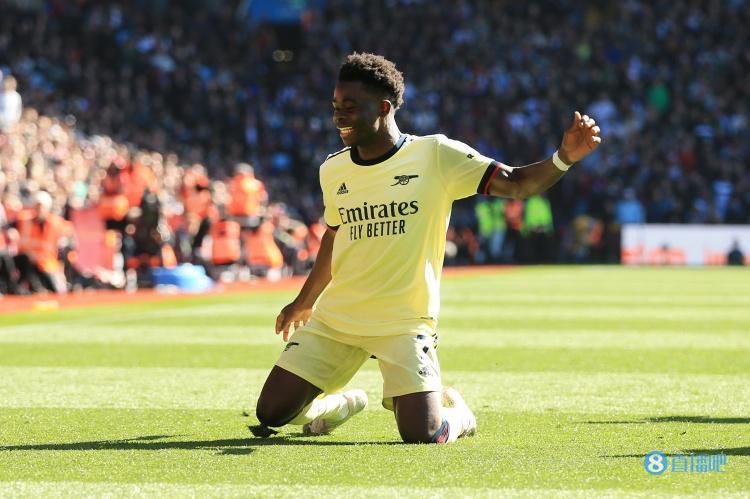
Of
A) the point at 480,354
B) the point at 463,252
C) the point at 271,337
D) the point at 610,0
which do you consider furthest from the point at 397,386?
the point at 610,0

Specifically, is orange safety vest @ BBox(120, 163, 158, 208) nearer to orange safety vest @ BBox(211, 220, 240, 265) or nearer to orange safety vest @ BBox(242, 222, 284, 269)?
orange safety vest @ BBox(211, 220, 240, 265)

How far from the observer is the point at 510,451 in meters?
6.27

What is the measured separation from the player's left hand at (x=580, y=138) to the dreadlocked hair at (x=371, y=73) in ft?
3.15

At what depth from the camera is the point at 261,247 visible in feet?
83.3

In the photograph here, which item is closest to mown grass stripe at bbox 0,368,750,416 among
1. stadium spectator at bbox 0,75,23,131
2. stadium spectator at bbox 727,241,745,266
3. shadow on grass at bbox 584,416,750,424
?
shadow on grass at bbox 584,416,750,424

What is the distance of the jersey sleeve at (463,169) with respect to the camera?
22.1 feet

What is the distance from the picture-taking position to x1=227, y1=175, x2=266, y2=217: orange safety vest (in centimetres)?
2394

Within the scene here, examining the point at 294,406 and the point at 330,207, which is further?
the point at 330,207

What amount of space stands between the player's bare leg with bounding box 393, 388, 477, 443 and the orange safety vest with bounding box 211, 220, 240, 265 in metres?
17.1

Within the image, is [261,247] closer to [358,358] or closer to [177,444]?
[358,358]

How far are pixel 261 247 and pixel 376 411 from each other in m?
17.5

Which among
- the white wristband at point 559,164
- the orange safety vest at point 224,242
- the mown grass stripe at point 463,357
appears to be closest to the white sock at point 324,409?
the white wristband at point 559,164

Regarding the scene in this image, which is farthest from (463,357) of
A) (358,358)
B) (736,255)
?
(736,255)

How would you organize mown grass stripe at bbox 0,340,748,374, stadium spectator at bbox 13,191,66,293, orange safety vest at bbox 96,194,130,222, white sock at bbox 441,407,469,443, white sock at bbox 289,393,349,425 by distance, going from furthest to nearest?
orange safety vest at bbox 96,194,130,222
stadium spectator at bbox 13,191,66,293
mown grass stripe at bbox 0,340,748,374
white sock at bbox 289,393,349,425
white sock at bbox 441,407,469,443
